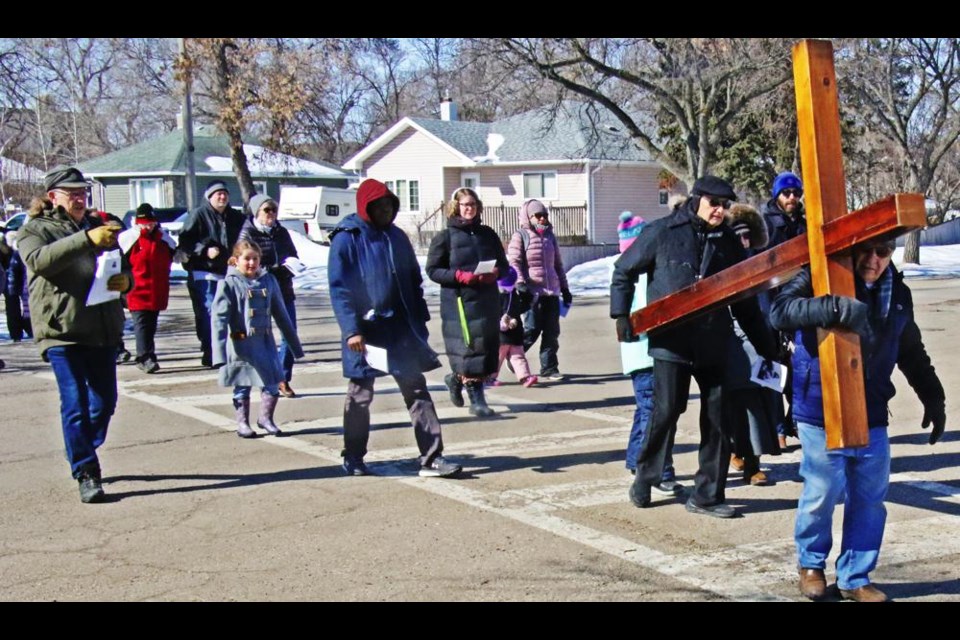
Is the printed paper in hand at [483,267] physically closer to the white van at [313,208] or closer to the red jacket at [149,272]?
the red jacket at [149,272]

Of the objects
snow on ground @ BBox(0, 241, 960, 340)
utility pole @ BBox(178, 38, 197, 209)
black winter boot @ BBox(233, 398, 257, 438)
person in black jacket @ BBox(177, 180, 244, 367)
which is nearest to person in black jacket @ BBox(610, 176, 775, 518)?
black winter boot @ BBox(233, 398, 257, 438)

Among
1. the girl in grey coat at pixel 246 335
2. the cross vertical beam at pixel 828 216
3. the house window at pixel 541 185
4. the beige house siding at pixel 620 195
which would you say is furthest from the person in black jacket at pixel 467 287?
the house window at pixel 541 185

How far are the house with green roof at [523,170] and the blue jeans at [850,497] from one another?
34309 millimetres

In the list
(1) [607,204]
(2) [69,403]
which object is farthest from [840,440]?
(1) [607,204]

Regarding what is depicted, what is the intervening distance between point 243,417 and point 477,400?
2.00m

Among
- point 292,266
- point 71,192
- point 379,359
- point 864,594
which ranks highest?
point 71,192

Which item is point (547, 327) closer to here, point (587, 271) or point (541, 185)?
point (587, 271)

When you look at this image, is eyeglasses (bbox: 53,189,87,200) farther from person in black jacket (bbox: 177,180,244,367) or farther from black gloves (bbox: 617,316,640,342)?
person in black jacket (bbox: 177,180,244,367)

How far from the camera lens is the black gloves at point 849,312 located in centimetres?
445

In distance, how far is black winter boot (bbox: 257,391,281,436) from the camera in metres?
9.09

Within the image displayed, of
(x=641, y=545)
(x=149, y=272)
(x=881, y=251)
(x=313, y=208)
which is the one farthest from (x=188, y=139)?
(x=881, y=251)

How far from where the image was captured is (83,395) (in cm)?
709
